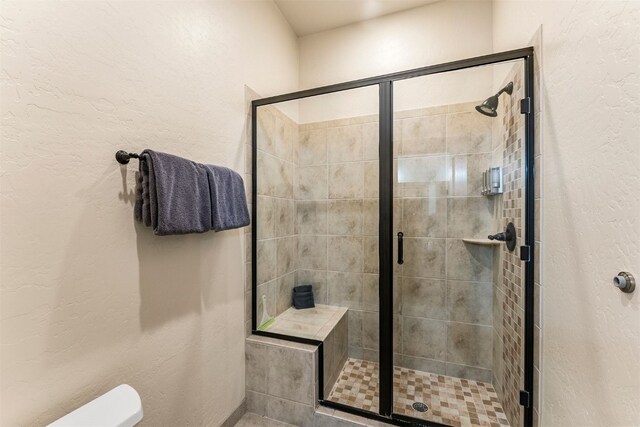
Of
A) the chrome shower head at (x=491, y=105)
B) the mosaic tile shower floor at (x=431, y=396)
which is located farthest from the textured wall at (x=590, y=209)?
the mosaic tile shower floor at (x=431, y=396)

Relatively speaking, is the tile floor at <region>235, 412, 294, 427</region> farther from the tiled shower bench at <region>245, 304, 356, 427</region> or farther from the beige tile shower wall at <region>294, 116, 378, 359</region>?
the beige tile shower wall at <region>294, 116, 378, 359</region>

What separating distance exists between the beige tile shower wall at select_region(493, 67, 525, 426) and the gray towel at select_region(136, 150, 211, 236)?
144 centimetres

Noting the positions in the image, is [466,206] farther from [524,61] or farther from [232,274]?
[232,274]

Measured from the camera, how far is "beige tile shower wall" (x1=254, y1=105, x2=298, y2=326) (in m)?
1.81

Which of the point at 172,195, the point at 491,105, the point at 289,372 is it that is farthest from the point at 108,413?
the point at 491,105

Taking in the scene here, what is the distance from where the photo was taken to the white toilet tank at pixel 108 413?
0.74 m

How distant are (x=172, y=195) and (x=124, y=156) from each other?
0.20 m

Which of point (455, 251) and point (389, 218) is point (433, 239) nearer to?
point (455, 251)

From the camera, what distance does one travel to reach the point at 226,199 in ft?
4.35

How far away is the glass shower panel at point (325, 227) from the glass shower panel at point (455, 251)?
21 cm

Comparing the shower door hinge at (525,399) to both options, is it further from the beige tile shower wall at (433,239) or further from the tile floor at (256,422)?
the tile floor at (256,422)

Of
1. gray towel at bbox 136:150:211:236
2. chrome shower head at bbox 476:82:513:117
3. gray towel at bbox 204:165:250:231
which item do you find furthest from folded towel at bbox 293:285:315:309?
chrome shower head at bbox 476:82:513:117

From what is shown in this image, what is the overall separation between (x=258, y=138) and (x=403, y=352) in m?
1.62

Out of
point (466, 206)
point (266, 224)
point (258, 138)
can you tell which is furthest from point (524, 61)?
point (266, 224)
